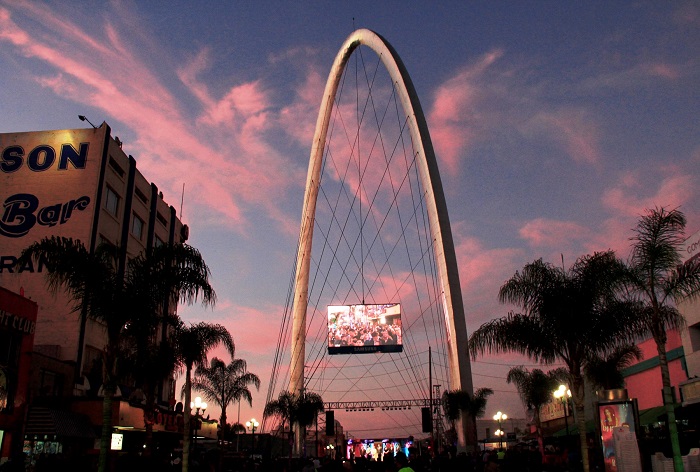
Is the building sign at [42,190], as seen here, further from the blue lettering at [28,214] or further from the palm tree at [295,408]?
the palm tree at [295,408]

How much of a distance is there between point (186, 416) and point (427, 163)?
30.1 metres

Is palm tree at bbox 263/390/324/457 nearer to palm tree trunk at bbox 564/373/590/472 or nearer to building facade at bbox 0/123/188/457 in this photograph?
building facade at bbox 0/123/188/457

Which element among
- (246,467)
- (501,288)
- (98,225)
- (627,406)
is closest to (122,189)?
(98,225)

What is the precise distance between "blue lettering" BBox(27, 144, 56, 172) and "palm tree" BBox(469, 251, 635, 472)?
30054 mm

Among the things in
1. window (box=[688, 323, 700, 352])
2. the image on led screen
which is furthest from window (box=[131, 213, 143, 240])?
window (box=[688, 323, 700, 352])

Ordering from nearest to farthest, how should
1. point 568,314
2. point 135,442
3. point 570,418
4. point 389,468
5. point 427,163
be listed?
point 389,468 < point 568,314 < point 135,442 < point 427,163 < point 570,418

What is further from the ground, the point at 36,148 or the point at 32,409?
the point at 36,148

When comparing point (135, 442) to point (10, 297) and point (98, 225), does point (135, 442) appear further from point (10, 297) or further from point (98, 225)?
point (10, 297)

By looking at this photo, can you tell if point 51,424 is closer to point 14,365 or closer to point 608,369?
point 14,365

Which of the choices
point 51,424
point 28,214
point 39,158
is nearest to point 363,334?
point 28,214

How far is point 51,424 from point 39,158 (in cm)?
1942

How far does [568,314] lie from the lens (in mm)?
18984

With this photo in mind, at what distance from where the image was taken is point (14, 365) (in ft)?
78.2

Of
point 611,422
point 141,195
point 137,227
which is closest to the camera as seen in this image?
point 611,422
